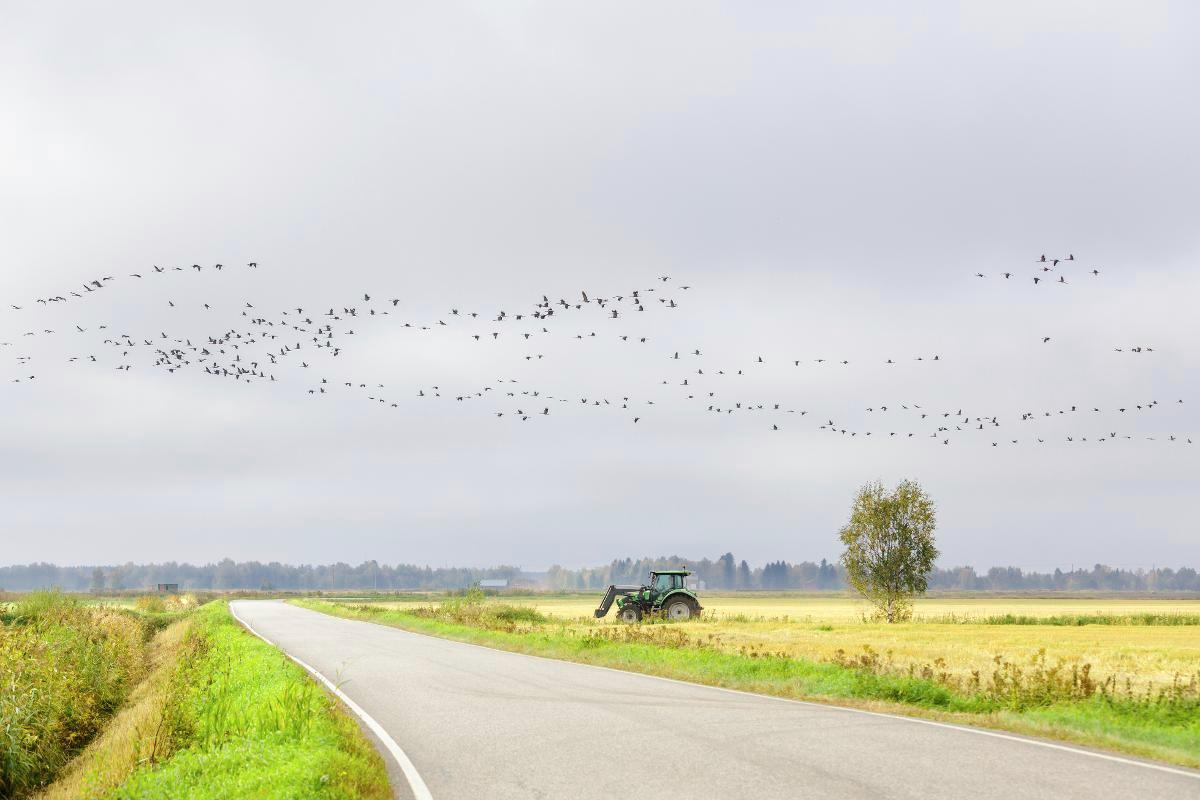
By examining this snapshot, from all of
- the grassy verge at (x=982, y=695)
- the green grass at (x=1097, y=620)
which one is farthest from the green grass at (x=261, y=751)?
the green grass at (x=1097, y=620)

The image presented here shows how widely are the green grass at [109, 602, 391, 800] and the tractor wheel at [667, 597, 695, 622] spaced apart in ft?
105

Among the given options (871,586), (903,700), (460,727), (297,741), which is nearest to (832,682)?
(903,700)

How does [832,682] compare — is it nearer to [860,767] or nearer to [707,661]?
[707,661]

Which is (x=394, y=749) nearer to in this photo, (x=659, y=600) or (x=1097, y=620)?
(x=659, y=600)

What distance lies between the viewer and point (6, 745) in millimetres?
17219

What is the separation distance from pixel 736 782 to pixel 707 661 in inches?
538

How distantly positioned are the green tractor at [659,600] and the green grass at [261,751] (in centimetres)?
3167

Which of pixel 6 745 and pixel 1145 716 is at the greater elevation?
pixel 1145 716

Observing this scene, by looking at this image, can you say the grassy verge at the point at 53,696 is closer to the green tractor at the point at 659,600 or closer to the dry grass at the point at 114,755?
the dry grass at the point at 114,755

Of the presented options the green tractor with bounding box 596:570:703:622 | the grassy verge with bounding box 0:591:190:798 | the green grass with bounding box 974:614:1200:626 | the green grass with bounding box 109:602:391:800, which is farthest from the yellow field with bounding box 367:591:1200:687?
the grassy verge with bounding box 0:591:190:798

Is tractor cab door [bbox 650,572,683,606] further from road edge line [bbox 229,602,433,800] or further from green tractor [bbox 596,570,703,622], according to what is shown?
road edge line [bbox 229,602,433,800]

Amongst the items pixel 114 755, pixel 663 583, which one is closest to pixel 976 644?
pixel 663 583

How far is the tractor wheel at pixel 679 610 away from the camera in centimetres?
4821

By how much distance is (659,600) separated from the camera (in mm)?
48406
